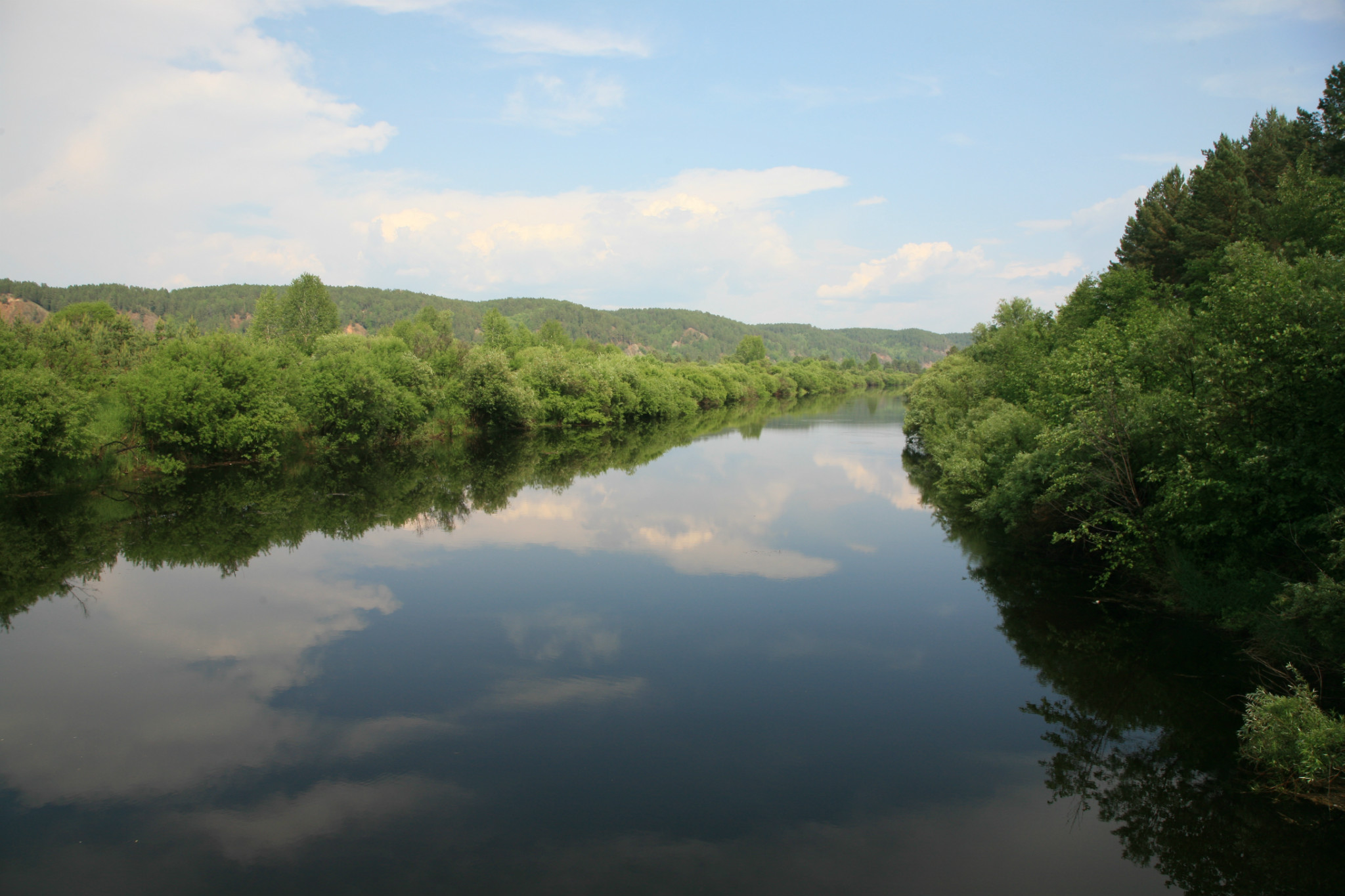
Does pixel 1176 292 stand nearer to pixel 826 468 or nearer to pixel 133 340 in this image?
pixel 826 468

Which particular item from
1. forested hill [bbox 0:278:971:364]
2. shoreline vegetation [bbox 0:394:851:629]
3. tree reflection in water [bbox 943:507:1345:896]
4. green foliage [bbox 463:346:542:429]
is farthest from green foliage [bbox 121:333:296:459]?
forested hill [bbox 0:278:971:364]

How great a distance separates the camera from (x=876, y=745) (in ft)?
36.7

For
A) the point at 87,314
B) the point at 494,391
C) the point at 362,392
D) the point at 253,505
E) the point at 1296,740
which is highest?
the point at 87,314

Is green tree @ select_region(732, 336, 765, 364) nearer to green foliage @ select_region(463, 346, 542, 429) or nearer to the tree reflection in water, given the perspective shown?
green foliage @ select_region(463, 346, 542, 429)

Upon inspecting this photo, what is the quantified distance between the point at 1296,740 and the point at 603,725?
9012mm

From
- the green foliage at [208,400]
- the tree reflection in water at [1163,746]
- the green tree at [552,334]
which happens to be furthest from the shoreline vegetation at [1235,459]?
the green tree at [552,334]


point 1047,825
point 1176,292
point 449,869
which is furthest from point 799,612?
point 1176,292

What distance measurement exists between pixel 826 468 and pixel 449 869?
3396 cm

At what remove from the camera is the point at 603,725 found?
11594 millimetres

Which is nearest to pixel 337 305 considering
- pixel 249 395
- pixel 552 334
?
pixel 552 334

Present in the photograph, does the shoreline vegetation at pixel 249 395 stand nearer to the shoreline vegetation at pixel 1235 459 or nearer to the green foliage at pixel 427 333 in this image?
the green foliage at pixel 427 333

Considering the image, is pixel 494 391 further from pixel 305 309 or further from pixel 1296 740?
pixel 1296 740

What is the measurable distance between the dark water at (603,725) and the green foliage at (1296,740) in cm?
52

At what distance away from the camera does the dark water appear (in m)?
8.59
